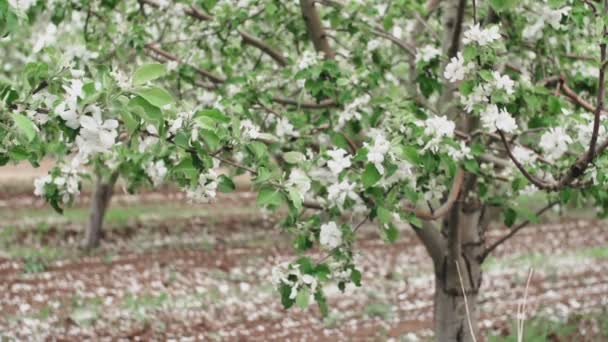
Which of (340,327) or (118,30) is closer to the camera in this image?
(118,30)

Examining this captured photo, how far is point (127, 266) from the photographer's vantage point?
10.6 metres

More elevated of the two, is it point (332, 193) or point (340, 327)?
point (332, 193)

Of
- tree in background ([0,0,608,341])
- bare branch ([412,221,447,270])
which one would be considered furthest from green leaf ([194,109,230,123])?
bare branch ([412,221,447,270])

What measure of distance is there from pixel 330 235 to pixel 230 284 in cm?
660

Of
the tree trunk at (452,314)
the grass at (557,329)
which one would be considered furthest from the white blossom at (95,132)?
the grass at (557,329)

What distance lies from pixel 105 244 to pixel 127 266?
2.02 m

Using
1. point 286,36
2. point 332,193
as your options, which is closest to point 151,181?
point 332,193

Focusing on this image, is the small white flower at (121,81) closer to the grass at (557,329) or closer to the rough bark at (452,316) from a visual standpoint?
the rough bark at (452,316)

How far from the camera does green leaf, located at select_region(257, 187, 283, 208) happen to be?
252 cm

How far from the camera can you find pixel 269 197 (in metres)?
2.56

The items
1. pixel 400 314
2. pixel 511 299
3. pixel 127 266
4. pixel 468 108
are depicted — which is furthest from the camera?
pixel 127 266

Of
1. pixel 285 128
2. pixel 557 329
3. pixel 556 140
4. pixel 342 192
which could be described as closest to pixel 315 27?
pixel 285 128

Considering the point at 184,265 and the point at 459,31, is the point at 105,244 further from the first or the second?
the point at 459,31

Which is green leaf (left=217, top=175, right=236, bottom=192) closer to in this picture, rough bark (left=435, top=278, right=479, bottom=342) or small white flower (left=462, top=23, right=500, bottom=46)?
small white flower (left=462, top=23, right=500, bottom=46)
